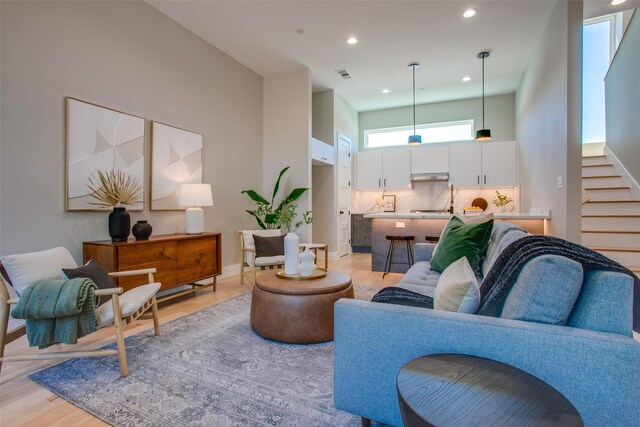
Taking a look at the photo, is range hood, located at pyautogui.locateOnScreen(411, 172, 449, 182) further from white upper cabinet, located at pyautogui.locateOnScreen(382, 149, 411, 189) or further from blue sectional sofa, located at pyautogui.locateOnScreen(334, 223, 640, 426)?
blue sectional sofa, located at pyautogui.locateOnScreen(334, 223, 640, 426)

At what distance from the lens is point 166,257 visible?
10.7ft

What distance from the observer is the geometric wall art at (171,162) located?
3705mm

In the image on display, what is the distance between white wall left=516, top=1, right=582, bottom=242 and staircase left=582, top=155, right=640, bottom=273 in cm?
63

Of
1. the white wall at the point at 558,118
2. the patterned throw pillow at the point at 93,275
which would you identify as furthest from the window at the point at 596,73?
the patterned throw pillow at the point at 93,275

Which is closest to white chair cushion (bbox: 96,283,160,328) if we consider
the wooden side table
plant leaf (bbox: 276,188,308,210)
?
the wooden side table

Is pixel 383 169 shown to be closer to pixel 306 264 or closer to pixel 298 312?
pixel 306 264

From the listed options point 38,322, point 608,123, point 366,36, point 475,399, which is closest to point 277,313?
point 38,322

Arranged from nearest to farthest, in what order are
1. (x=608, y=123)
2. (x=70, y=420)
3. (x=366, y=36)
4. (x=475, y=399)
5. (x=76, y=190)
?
(x=475, y=399)
(x=70, y=420)
(x=76, y=190)
(x=366, y=36)
(x=608, y=123)

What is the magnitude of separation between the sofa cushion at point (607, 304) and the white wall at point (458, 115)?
6.65m

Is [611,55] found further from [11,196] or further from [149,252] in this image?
→ [11,196]

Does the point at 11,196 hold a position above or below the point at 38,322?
above

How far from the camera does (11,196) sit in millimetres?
2494

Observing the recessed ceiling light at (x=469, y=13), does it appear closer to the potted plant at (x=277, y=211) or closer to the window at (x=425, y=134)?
the potted plant at (x=277, y=211)

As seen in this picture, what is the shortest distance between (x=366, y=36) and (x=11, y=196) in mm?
4302
